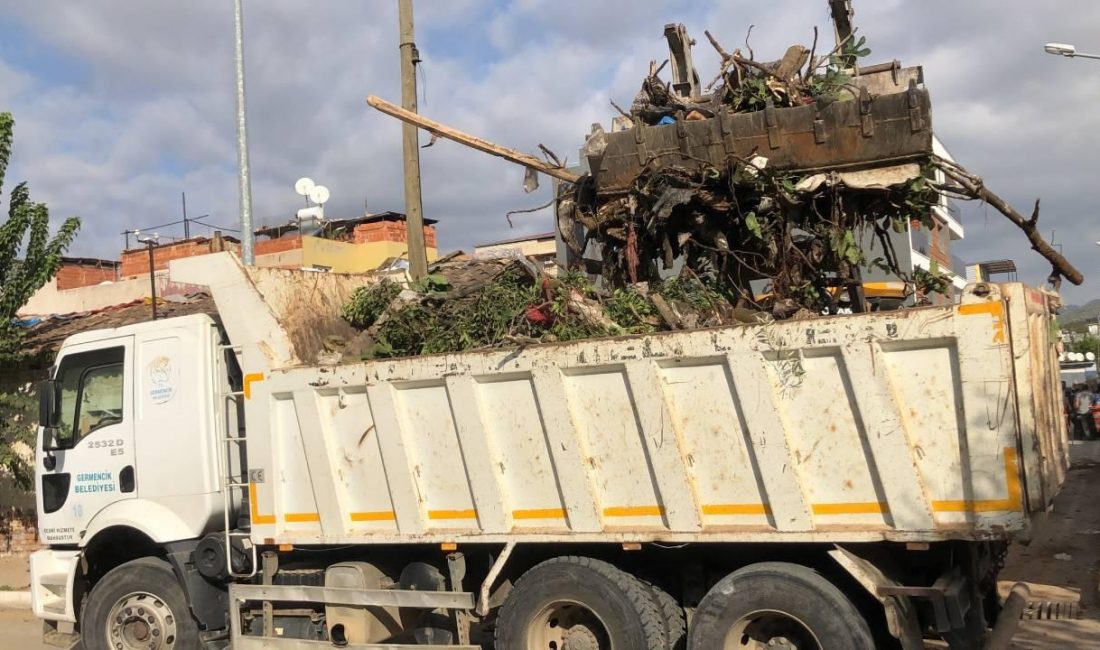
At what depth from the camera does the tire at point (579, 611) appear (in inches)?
190

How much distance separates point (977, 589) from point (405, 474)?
10.4ft

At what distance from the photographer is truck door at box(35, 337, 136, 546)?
6645 millimetres

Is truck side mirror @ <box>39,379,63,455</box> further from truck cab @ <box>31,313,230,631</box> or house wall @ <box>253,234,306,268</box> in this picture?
house wall @ <box>253,234,306,268</box>

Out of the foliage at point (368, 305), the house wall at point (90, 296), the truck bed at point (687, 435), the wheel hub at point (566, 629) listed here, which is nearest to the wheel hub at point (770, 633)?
the truck bed at point (687, 435)

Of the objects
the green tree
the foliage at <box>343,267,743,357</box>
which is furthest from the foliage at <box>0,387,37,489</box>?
the foliage at <box>343,267,743,357</box>

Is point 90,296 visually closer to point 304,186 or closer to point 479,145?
point 304,186

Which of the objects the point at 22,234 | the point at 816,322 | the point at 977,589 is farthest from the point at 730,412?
the point at 22,234

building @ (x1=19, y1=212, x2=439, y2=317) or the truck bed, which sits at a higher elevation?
building @ (x1=19, y1=212, x2=439, y2=317)

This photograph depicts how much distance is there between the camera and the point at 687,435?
473cm

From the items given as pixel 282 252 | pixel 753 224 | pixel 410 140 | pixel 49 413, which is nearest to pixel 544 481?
pixel 753 224

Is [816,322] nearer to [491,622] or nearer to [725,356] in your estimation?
[725,356]

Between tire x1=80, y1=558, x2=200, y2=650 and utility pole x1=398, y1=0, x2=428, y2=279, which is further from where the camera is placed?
utility pole x1=398, y1=0, x2=428, y2=279

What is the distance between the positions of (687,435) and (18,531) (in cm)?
1090

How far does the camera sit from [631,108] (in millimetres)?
6637
